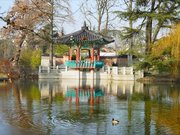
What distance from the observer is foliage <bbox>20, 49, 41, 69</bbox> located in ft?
127

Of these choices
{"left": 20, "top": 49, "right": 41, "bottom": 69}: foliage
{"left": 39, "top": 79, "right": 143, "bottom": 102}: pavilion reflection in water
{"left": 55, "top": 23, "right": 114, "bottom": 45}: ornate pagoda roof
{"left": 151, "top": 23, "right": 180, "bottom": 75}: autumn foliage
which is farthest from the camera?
{"left": 20, "top": 49, "right": 41, "bottom": 69}: foliage

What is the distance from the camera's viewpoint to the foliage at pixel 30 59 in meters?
38.6

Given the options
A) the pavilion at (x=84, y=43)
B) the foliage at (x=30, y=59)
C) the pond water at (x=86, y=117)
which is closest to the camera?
the pond water at (x=86, y=117)

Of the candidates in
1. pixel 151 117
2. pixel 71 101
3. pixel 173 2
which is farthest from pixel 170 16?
pixel 151 117

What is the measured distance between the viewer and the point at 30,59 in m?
41.1

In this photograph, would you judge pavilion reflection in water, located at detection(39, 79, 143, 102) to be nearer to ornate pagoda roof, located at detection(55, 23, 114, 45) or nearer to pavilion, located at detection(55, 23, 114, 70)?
pavilion, located at detection(55, 23, 114, 70)

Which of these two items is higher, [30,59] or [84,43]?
[84,43]

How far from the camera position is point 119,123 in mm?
10422

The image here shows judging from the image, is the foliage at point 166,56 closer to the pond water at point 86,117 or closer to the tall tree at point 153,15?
the tall tree at point 153,15

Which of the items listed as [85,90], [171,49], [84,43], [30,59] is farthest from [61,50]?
[85,90]

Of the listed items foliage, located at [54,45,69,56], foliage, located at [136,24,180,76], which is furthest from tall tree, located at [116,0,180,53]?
foliage, located at [54,45,69,56]

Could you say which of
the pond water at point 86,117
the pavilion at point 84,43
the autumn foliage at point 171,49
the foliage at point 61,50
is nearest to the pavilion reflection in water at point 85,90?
the pond water at point 86,117

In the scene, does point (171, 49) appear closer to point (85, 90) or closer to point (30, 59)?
point (85, 90)

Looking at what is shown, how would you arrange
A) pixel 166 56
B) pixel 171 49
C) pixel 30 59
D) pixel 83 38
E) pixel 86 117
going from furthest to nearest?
1. pixel 30 59
2. pixel 83 38
3. pixel 166 56
4. pixel 171 49
5. pixel 86 117
